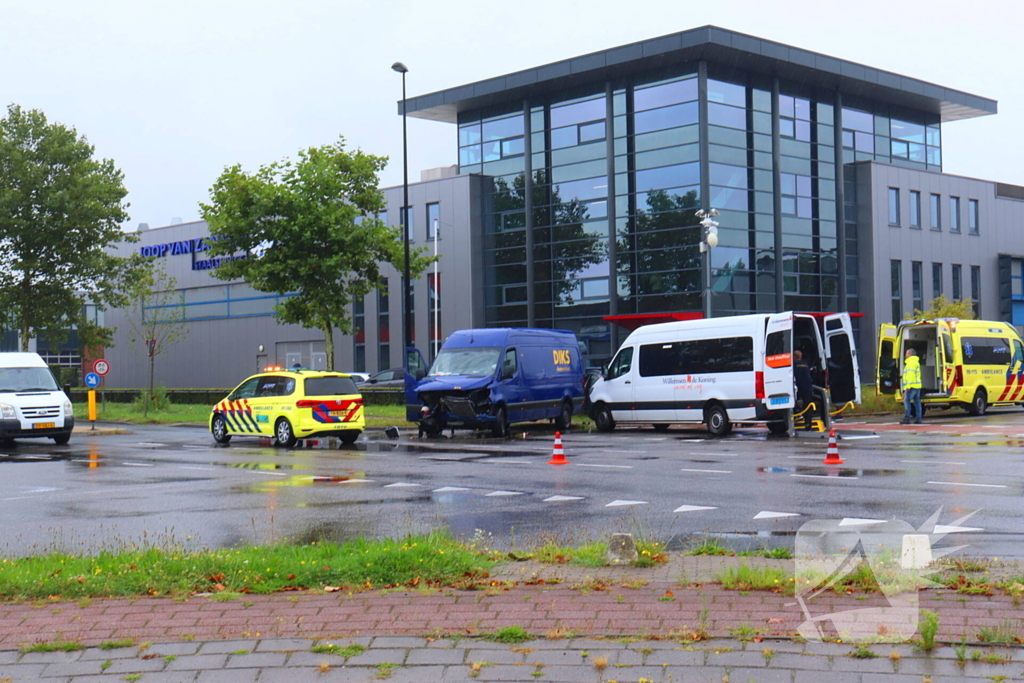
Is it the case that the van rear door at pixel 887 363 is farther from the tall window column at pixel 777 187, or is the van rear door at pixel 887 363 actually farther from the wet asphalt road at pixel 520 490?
the tall window column at pixel 777 187

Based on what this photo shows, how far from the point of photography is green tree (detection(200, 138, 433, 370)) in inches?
1459

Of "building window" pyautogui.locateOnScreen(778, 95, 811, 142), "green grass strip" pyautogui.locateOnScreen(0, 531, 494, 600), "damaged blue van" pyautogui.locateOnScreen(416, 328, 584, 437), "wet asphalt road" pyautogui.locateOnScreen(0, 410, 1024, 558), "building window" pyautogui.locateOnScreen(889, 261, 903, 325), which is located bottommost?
"wet asphalt road" pyautogui.locateOnScreen(0, 410, 1024, 558)

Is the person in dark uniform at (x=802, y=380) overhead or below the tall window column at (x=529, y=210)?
below

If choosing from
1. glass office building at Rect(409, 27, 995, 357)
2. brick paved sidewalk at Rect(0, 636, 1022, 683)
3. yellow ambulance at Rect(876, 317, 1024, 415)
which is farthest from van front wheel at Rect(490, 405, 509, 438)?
brick paved sidewalk at Rect(0, 636, 1022, 683)

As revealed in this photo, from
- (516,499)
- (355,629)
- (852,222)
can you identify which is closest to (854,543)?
(355,629)

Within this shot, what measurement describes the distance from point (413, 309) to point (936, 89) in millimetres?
24563

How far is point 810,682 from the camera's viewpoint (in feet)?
16.0

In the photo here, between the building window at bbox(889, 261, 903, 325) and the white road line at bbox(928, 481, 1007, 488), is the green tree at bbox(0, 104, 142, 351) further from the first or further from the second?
the white road line at bbox(928, 481, 1007, 488)

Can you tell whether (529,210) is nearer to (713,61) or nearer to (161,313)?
(713,61)

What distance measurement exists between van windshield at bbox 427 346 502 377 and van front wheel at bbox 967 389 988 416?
1394 centimetres

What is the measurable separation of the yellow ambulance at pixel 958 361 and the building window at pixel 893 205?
1563 cm

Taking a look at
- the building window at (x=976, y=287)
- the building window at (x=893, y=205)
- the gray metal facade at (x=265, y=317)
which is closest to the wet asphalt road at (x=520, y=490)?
the gray metal facade at (x=265, y=317)

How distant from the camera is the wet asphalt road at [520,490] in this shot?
33.1 feet

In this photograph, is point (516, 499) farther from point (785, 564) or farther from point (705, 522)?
point (785, 564)
